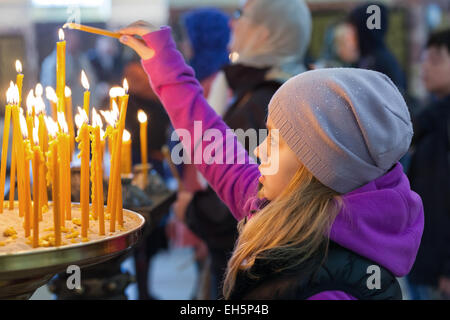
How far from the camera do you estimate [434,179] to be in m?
2.87

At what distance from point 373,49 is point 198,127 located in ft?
6.92

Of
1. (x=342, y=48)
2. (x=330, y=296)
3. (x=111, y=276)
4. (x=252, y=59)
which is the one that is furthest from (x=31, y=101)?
(x=342, y=48)

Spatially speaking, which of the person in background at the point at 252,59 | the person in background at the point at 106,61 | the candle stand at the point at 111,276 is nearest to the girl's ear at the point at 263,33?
the person in background at the point at 252,59

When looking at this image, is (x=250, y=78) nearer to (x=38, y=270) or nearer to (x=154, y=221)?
(x=154, y=221)

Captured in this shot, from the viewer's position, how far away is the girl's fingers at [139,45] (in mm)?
1478

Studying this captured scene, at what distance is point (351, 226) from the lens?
112 centimetres

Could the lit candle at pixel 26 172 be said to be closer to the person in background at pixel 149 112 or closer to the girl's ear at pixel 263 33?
the girl's ear at pixel 263 33

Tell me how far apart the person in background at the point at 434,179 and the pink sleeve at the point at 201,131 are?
1.58 metres

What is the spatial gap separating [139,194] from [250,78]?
2.09ft

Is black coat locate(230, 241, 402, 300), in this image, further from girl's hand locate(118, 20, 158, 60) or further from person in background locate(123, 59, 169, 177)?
person in background locate(123, 59, 169, 177)

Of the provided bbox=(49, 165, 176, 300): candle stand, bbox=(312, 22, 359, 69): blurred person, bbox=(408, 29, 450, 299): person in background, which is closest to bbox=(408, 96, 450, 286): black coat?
Answer: bbox=(408, 29, 450, 299): person in background

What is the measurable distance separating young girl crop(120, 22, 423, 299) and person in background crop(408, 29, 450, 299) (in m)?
1.72

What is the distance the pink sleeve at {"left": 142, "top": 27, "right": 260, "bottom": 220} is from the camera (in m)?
1.51

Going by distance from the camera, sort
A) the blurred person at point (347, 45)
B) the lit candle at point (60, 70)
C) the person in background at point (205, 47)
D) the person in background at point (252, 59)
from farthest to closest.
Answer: the blurred person at point (347, 45)
the person in background at point (205, 47)
the person in background at point (252, 59)
the lit candle at point (60, 70)
